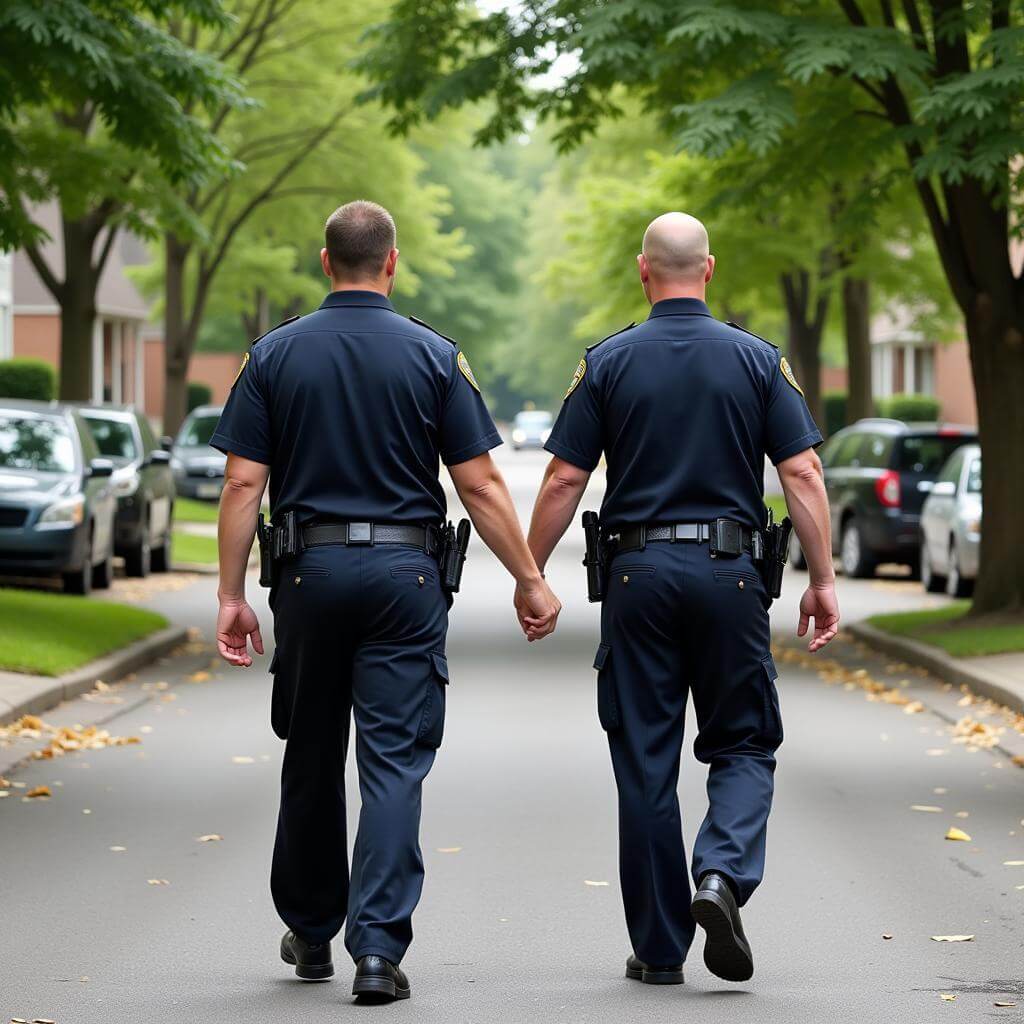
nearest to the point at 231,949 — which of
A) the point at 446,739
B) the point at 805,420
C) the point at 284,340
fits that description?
the point at 284,340

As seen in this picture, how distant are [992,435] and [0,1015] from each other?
11853 millimetres

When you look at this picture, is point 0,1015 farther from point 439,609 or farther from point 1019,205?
point 1019,205

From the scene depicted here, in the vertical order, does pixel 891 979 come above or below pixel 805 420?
below

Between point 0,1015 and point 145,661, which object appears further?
point 145,661

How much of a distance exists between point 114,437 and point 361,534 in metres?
17.8

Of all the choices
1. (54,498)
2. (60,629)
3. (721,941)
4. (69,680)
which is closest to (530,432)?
(54,498)

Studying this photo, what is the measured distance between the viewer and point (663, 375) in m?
5.73

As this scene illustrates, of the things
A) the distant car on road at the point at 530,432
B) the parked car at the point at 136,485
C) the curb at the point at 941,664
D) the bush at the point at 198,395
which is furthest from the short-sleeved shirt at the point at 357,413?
the distant car on road at the point at 530,432

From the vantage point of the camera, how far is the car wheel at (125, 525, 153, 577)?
71.3 feet

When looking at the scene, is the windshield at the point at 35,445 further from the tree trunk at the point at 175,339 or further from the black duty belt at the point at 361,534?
the tree trunk at the point at 175,339

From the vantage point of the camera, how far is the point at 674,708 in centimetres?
577

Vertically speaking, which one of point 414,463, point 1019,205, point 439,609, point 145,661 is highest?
point 1019,205

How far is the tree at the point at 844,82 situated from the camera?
534 inches

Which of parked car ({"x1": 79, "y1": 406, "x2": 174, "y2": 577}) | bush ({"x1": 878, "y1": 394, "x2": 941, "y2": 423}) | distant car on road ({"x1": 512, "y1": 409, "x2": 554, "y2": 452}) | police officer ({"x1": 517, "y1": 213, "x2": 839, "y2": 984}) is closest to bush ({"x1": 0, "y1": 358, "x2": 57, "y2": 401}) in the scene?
parked car ({"x1": 79, "y1": 406, "x2": 174, "y2": 577})
